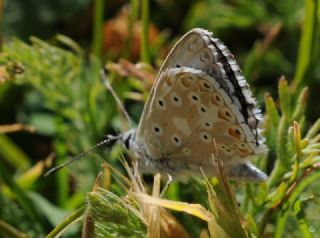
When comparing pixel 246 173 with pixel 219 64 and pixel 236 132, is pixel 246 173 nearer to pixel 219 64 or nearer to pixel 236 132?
pixel 236 132

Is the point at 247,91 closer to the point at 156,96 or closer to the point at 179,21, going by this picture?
the point at 156,96

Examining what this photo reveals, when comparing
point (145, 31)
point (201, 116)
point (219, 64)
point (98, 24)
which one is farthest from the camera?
point (98, 24)

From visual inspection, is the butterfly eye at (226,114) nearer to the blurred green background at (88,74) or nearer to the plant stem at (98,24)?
the blurred green background at (88,74)

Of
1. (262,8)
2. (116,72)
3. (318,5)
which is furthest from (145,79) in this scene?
(262,8)

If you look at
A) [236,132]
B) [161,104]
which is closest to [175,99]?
[161,104]

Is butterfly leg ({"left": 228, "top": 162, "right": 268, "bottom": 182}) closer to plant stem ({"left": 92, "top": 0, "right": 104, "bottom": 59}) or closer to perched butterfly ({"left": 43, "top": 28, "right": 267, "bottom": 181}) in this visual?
perched butterfly ({"left": 43, "top": 28, "right": 267, "bottom": 181})

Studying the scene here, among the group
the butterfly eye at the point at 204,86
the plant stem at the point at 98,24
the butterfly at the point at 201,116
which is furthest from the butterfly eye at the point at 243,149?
the plant stem at the point at 98,24
